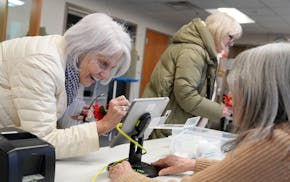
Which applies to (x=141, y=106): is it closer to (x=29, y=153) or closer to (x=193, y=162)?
(x=193, y=162)

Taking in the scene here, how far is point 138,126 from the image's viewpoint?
114cm

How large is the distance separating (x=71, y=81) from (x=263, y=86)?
0.77 m

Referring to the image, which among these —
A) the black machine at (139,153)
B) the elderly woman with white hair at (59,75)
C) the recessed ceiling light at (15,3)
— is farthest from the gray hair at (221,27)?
the recessed ceiling light at (15,3)

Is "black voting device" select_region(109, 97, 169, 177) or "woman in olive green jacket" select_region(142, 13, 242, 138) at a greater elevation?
"woman in olive green jacket" select_region(142, 13, 242, 138)

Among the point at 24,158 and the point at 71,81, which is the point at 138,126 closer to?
the point at 71,81

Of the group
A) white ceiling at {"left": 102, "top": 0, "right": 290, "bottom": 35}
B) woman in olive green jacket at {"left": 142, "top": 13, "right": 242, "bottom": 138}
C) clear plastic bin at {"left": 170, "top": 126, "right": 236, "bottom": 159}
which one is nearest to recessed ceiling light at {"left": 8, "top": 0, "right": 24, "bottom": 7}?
white ceiling at {"left": 102, "top": 0, "right": 290, "bottom": 35}

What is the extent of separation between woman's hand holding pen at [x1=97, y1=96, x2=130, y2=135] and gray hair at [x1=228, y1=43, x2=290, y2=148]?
530 mm

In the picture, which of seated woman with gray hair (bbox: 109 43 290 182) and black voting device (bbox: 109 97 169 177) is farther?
black voting device (bbox: 109 97 169 177)

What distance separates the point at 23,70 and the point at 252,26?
6.06 meters

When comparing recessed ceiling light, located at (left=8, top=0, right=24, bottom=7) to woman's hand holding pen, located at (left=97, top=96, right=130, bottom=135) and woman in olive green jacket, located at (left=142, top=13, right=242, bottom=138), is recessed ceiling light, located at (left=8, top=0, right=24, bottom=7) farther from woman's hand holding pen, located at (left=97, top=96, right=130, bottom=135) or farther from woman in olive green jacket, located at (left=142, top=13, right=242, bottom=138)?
woman's hand holding pen, located at (left=97, top=96, right=130, bottom=135)

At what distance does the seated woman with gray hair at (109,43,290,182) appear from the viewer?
26.0 inches

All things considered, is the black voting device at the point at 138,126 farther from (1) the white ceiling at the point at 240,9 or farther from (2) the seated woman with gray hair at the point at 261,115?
(1) the white ceiling at the point at 240,9

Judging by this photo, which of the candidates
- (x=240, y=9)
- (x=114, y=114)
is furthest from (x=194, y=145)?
Answer: (x=240, y=9)

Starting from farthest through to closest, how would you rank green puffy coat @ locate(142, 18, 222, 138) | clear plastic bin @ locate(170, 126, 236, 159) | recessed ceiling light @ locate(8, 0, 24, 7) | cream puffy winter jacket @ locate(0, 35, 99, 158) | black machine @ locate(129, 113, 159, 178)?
recessed ceiling light @ locate(8, 0, 24, 7) → green puffy coat @ locate(142, 18, 222, 138) → clear plastic bin @ locate(170, 126, 236, 159) → black machine @ locate(129, 113, 159, 178) → cream puffy winter jacket @ locate(0, 35, 99, 158)
